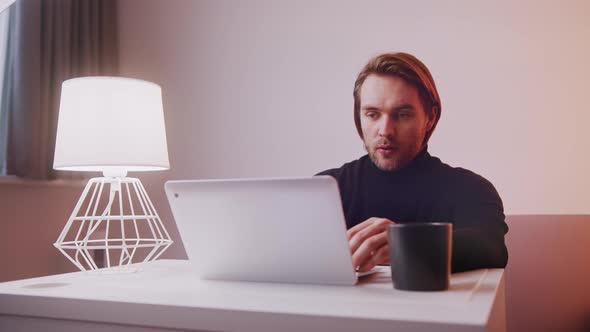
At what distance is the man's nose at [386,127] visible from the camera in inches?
69.7

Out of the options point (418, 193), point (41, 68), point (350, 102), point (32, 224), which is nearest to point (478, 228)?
point (418, 193)

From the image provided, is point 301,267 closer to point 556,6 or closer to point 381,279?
point 381,279

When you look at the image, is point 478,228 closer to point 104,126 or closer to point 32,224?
point 104,126

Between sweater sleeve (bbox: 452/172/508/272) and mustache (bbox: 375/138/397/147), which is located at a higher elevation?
mustache (bbox: 375/138/397/147)

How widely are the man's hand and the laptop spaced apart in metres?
0.09

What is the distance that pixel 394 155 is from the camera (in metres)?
1.76

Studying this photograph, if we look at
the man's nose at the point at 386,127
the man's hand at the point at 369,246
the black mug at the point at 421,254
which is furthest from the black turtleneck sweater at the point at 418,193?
the black mug at the point at 421,254

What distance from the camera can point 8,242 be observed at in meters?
2.03

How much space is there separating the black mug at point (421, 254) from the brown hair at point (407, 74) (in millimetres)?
1111

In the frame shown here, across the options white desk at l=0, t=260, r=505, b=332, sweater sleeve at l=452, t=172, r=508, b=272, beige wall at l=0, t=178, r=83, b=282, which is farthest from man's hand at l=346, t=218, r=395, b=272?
beige wall at l=0, t=178, r=83, b=282

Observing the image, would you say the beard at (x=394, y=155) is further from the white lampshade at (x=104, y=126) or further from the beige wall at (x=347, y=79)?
the white lampshade at (x=104, y=126)

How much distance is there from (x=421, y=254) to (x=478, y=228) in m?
0.65

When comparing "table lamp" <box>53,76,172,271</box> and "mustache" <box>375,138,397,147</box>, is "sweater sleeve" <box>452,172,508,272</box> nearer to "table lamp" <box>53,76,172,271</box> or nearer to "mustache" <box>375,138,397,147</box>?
"mustache" <box>375,138,397,147</box>

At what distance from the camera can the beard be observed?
1.75 meters
